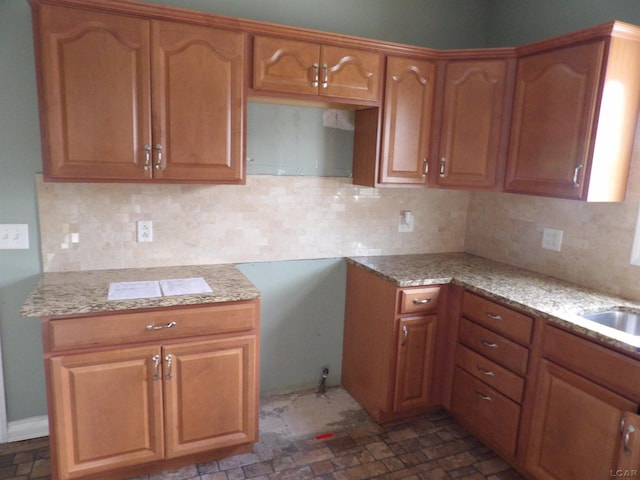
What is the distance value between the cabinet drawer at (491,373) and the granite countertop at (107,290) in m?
1.18

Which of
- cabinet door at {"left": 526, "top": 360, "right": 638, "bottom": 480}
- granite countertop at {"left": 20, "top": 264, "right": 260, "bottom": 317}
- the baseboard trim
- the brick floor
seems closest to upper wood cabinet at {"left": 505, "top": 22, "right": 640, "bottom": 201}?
cabinet door at {"left": 526, "top": 360, "right": 638, "bottom": 480}

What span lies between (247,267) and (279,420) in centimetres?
89

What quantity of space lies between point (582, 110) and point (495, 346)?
1168 mm

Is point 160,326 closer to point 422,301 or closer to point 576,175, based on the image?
point 422,301

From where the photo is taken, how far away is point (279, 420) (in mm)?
2531

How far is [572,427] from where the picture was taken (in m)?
1.80

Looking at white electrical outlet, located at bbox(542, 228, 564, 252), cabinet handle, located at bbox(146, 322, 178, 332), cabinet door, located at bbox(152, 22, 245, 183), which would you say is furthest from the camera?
white electrical outlet, located at bbox(542, 228, 564, 252)

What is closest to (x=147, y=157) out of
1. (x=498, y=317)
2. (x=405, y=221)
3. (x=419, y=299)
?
(x=419, y=299)

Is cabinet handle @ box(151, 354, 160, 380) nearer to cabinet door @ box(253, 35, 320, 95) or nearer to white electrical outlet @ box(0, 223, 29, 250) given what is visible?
white electrical outlet @ box(0, 223, 29, 250)

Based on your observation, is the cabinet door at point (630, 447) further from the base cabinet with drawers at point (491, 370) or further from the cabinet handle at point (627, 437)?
the base cabinet with drawers at point (491, 370)

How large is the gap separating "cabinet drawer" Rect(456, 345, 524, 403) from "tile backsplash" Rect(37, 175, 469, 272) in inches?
32.8

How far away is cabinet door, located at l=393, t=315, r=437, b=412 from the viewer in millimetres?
2414

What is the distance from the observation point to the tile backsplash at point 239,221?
7.25ft

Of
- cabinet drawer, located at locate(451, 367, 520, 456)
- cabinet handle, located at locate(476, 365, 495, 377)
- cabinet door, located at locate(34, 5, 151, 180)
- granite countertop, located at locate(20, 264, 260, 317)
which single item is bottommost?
cabinet drawer, located at locate(451, 367, 520, 456)
